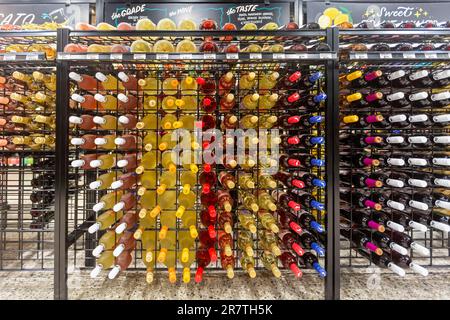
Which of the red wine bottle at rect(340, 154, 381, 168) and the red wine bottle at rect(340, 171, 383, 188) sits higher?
the red wine bottle at rect(340, 154, 381, 168)

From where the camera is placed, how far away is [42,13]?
2355mm

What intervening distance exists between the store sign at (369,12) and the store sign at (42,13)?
2.02 metres

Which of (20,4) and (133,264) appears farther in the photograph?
(20,4)

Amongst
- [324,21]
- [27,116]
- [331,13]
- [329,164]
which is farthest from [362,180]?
[27,116]

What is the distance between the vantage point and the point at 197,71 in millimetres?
1413

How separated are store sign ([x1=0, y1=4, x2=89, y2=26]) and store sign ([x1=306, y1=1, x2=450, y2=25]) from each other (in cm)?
202

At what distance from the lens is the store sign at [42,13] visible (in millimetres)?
2342

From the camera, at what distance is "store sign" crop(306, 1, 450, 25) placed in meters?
2.33

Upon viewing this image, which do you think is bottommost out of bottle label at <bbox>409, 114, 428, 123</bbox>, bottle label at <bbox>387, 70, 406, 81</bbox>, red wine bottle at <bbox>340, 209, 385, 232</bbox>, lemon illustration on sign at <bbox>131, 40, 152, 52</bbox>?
red wine bottle at <bbox>340, 209, 385, 232</bbox>

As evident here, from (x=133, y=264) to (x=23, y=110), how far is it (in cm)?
116

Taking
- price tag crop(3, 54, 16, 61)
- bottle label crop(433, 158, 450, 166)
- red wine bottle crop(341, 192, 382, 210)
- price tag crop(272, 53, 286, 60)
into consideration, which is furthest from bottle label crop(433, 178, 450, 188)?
price tag crop(3, 54, 16, 61)

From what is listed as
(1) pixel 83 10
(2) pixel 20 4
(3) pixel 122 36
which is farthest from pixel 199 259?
(2) pixel 20 4

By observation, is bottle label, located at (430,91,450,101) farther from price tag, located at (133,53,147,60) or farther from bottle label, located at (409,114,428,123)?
price tag, located at (133,53,147,60)
